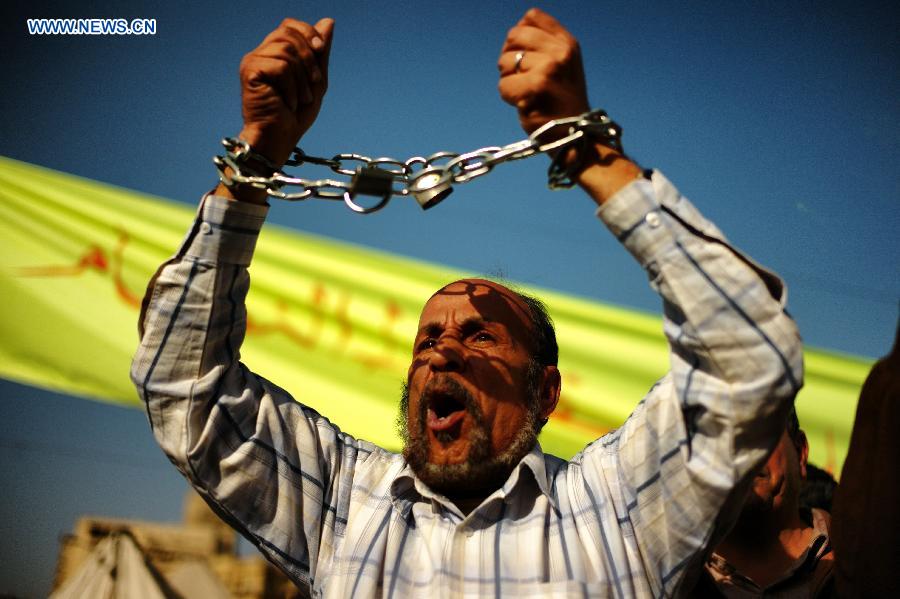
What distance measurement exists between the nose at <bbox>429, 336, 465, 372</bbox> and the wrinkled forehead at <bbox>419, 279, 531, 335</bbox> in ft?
0.31

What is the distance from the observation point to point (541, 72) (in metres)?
1.29

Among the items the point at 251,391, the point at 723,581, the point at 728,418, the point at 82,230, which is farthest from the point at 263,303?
the point at 728,418

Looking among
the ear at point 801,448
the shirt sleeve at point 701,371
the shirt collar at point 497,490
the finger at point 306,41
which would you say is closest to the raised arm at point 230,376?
the finger at point 306,41

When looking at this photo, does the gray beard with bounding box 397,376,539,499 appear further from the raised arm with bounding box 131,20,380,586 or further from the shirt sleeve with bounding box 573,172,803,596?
the shirt sleeve with bounding box 573,172,803,596

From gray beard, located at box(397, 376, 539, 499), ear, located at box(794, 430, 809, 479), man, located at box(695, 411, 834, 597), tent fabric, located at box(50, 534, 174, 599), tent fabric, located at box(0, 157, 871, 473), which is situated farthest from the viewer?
tent fabric, located at box(0, 157, 871, 473)

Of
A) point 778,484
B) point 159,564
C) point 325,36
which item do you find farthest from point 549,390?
point 159,564

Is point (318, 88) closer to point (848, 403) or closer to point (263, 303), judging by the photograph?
point (263, 303)

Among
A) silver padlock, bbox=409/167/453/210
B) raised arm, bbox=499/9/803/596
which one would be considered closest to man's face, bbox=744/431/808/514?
raised arm, bbox=499/9/803/596

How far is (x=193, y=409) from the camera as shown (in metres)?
1.58

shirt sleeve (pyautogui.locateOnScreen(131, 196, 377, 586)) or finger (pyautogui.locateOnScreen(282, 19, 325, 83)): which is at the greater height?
finger (pyautogui.locateOnScreen(282, 19, 325, 83))

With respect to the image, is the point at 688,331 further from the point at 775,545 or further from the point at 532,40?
the point at 775,545

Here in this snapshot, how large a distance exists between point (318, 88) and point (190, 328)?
1.69 ft

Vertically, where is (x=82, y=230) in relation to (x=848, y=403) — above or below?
above

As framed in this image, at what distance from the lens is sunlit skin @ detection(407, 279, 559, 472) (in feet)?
5.63
